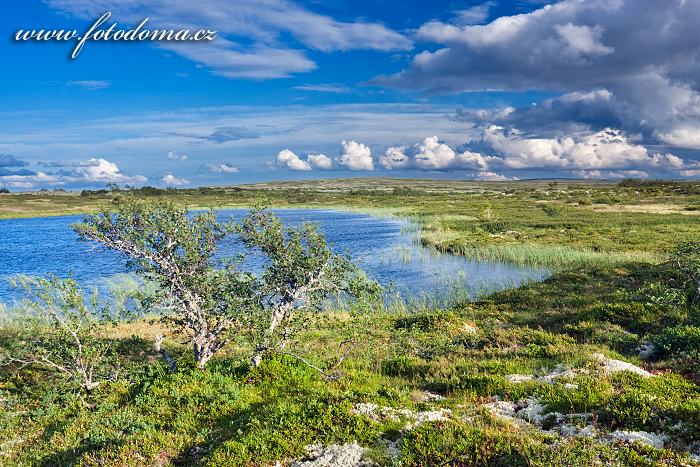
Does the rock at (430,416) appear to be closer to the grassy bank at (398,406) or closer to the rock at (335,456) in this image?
the grassy bank at (398,406)

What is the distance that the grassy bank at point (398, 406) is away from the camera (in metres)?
9.32

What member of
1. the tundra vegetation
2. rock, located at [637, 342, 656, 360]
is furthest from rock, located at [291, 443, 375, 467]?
rock, located at [637, 342, 656, 360]

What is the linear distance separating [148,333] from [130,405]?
39.9 feet

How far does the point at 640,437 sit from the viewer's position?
921cm

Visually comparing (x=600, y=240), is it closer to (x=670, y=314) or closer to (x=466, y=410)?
(x=670, y=314)

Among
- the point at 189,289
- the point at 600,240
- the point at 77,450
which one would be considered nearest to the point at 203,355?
the point at 189,289

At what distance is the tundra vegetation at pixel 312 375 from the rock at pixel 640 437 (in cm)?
5

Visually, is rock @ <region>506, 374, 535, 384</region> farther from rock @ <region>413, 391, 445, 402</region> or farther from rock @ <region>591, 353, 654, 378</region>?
rock @ <region>413, 391, 445, 402</region>

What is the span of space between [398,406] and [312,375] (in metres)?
4.11

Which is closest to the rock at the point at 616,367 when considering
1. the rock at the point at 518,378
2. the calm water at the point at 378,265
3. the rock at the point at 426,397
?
the rock at the point at 518,378

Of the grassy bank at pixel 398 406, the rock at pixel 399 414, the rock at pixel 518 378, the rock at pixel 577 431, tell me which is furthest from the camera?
the rock at pixel 518 378

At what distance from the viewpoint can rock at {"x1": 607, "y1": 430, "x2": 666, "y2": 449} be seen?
9.05 metres

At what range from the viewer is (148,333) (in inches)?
961

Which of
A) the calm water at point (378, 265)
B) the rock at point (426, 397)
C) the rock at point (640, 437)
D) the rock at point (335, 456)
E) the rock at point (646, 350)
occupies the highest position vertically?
the rock at point (640, 437)
